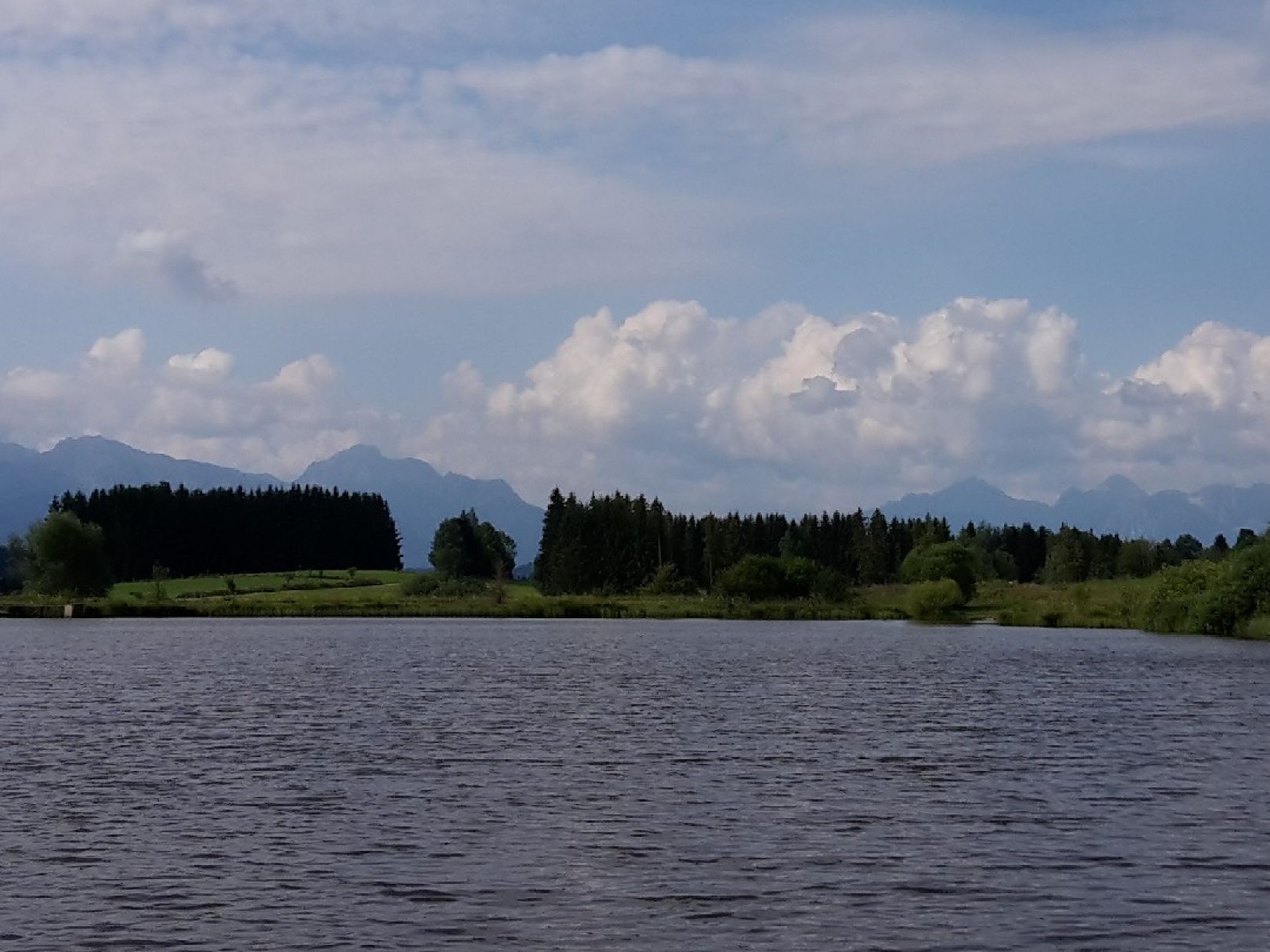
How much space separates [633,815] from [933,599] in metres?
137

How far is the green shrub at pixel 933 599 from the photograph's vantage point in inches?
6594

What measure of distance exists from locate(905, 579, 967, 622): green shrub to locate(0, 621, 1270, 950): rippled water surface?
90.9 meters

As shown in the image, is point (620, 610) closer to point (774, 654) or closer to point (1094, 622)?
point (1094, 622)

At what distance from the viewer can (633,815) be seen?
35.1m

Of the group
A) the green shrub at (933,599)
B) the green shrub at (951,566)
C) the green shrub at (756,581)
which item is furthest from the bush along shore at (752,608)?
the green shrub at (951,566)

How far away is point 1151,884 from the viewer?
90.5 ft

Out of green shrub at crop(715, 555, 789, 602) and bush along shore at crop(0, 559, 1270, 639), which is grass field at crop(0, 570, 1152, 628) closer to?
bush along shore at crop(0, 559, 1270, 639)

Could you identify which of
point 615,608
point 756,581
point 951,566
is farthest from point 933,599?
point 615,608

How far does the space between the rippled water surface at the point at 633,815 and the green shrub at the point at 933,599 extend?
3580 inches

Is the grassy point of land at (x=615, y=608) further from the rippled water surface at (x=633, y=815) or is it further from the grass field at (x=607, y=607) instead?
the rippled water surface at (x=633, y=815)

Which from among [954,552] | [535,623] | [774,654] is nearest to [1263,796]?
[774,654]

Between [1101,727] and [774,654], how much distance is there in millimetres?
50128

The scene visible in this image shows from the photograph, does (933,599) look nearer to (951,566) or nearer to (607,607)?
(951,566)

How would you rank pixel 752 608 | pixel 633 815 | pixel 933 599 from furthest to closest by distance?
pixel 752 608 → pixel 933 599 → pixel 633 815
